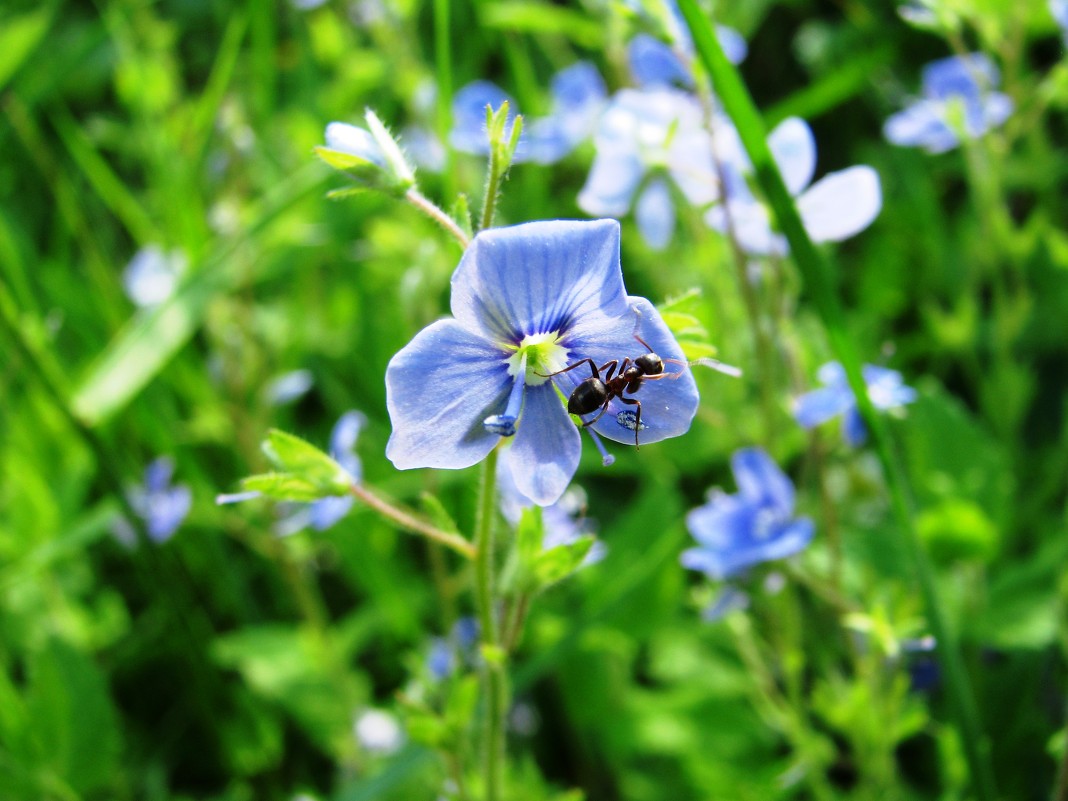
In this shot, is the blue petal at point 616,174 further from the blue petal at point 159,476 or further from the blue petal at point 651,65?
the blue petal at point 159,476

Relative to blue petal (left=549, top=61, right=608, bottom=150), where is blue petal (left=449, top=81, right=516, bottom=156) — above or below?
above

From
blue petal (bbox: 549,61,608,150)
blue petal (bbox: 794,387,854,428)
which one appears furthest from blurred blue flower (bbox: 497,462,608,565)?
blue petal (bbox: 549,61,608,150)

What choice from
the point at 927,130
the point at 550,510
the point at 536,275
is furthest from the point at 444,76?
the point at 927,130

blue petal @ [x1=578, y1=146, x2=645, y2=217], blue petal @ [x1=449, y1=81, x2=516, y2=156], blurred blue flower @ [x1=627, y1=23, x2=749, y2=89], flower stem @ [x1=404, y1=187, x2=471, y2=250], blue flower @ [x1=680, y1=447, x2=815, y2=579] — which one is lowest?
blue flower @ [x1=680, y1=447, x2=815, y2=579]

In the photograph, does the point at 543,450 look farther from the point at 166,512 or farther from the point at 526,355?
the point at 166,512

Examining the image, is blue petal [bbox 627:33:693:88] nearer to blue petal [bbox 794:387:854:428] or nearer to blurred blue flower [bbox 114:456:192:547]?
blue petal [bbox 794:387:854:428]

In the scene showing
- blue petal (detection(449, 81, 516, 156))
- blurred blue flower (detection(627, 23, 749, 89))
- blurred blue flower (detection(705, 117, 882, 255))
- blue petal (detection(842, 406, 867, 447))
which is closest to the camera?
blurred blue flower (detection(705, 117, 882, 255))

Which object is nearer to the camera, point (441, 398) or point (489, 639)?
point (441, 398)
